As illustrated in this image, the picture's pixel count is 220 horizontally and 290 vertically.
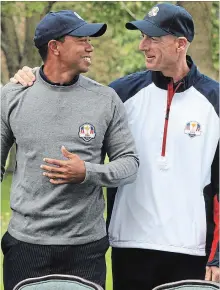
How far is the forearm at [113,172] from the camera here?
4.37 metres

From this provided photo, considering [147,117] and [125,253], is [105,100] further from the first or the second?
[125,253]

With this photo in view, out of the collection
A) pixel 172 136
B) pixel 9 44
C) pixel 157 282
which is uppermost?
pixel 9 44

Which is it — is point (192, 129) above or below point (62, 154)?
above

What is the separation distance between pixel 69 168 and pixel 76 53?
69 cm

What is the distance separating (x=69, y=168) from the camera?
4289mm

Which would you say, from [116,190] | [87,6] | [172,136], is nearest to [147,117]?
[172,136]

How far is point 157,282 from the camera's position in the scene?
487 cm

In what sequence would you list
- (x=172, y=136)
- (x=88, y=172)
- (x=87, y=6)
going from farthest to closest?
(x=87, y=6) → (x=172, y=136) → (x=88, y=172)

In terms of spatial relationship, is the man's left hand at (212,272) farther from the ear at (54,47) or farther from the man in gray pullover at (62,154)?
the ear at (54,47)

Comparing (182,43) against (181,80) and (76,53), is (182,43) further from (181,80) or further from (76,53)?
(76,53)

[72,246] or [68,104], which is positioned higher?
[68,104]

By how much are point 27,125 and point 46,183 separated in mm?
340

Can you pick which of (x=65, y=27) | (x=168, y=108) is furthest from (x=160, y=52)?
(x=65, y=27)

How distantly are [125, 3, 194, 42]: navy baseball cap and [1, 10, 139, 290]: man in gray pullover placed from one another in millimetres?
293
